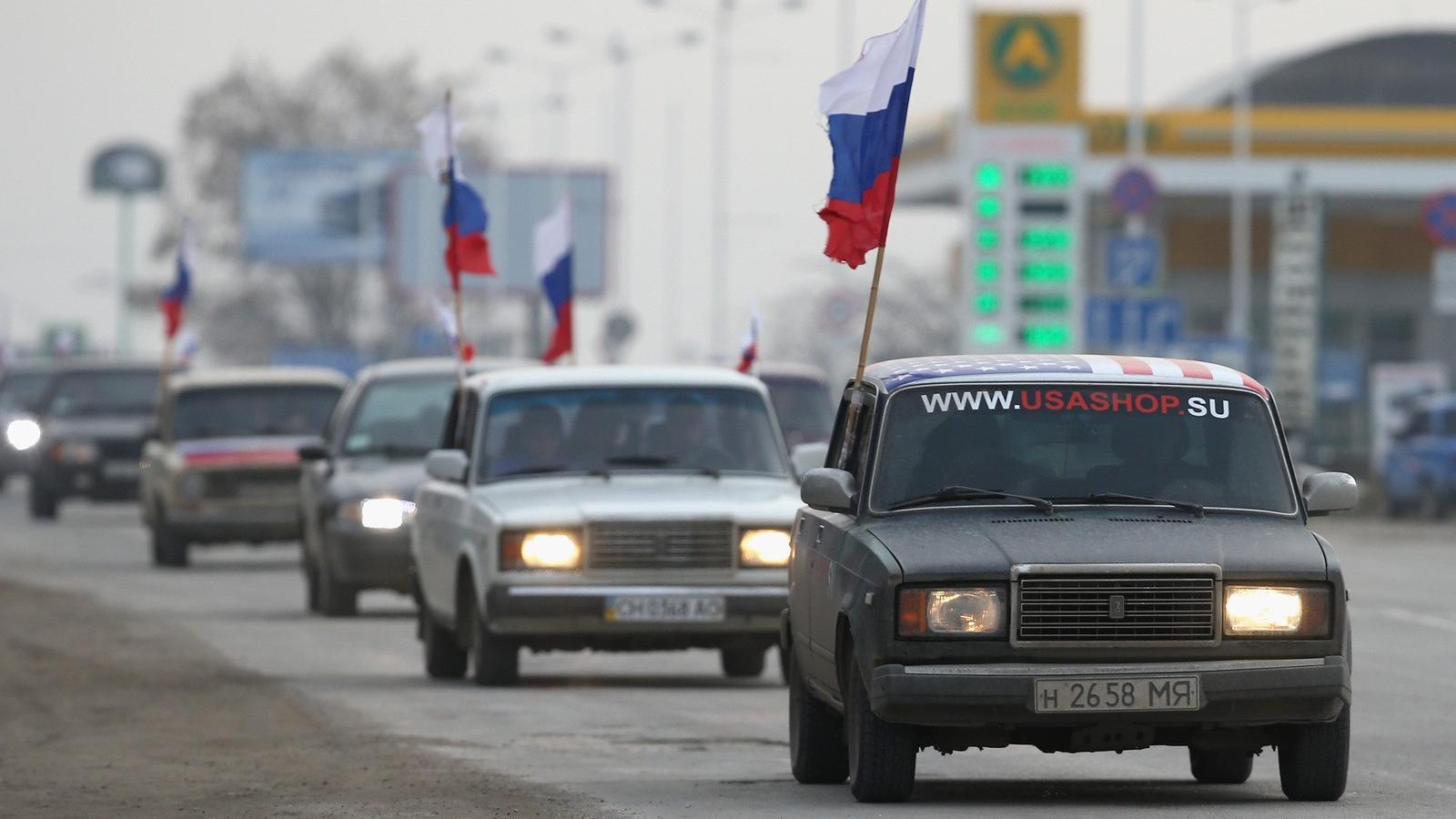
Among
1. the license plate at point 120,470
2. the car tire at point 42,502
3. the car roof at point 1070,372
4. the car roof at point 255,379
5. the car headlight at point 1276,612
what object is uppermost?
the car roof at point 1070,372

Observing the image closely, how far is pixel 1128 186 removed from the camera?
171 ft

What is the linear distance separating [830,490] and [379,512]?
11.7m

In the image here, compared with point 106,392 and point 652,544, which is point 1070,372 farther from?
point 106,392

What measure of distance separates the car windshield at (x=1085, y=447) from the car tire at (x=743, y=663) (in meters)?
7.06

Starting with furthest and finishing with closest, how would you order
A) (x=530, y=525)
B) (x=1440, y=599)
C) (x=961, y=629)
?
(x=1440, y=599), (x=530, y=525), (x=961, y=629)

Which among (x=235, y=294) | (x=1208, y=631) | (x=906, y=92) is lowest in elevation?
(x=235, y=294)

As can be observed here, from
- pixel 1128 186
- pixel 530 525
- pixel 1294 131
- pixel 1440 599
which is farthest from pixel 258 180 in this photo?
pixel 530 525

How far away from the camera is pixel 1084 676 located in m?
10.1

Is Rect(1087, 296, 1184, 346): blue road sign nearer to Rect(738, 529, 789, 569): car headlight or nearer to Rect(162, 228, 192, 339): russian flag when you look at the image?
Rect(162, 228, 192, 339): russian flag

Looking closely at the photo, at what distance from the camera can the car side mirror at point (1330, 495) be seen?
36.1 feet

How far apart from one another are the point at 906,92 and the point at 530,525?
3345 mm

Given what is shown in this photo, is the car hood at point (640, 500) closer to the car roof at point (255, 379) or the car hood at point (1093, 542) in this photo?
the car hood at point (1093, 542)

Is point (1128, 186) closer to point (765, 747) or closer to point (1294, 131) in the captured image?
point (1294, 131)

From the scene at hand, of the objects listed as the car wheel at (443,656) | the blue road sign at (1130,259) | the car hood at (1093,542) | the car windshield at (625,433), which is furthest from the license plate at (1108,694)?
the blue road sign at (1130,259)
